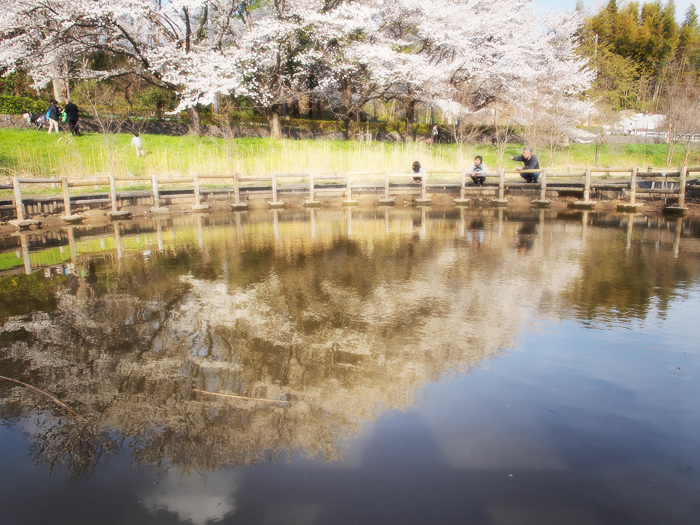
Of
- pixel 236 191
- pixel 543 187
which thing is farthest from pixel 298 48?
pixel 543 187

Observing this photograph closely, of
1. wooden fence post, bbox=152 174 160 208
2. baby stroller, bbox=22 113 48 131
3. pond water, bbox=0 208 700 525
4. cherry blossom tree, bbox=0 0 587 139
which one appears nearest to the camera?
pond water, bbox=0 208 700 525

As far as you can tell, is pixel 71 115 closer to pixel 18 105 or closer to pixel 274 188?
pixel 18 105

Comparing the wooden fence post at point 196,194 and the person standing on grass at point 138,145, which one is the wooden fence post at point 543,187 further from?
the person standing on grass at point 138,145

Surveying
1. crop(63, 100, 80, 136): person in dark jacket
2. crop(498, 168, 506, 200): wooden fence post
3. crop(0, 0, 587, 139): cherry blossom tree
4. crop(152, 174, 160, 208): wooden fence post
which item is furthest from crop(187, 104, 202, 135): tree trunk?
crop(498, 168, 506, 200): wooden fence post

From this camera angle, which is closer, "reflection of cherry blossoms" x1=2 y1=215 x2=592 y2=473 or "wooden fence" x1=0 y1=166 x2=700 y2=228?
"reflection of cherry blossoms" x1=2 y1=215 x2=592 y2=473

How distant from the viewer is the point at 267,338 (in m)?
5.52

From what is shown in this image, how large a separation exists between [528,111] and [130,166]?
77.5 ft

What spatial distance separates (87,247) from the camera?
11.4 metres

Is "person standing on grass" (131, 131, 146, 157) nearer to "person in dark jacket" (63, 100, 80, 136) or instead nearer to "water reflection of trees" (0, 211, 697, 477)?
"person in dark jacket" (63, 100, 80, 136)

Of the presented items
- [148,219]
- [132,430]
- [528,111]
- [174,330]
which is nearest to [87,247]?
[148,219]

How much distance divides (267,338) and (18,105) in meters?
25.0

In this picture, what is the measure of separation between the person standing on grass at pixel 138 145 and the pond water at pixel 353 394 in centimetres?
1515

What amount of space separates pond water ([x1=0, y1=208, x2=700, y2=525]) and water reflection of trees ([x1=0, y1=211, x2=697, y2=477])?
3 cm

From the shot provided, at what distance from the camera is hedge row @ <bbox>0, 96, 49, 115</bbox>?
2378cm
